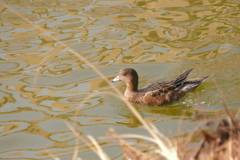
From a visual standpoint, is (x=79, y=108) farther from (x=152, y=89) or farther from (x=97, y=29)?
(x=97, y=29)

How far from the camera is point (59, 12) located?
501 inches

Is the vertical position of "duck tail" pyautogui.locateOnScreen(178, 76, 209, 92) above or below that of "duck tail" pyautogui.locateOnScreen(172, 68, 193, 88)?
below

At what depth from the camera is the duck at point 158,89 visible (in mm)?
8656

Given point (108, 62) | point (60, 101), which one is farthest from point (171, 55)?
point (60, 101)

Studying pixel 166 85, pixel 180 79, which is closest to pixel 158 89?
pixel 166 85

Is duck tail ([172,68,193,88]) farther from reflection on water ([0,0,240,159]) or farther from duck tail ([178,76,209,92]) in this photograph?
reflection on water ([0,0,240,159])

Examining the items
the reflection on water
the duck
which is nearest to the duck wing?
the duck

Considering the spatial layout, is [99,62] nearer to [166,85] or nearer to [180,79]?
[166,85]

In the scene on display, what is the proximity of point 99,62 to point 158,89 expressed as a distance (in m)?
2.03

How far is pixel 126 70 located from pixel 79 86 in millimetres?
1155

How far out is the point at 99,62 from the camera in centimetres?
1020

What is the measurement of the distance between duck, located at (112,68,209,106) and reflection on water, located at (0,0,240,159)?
0.54ft

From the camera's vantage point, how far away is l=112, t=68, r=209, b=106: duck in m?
8.66

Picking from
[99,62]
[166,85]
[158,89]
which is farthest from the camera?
[99,62]
